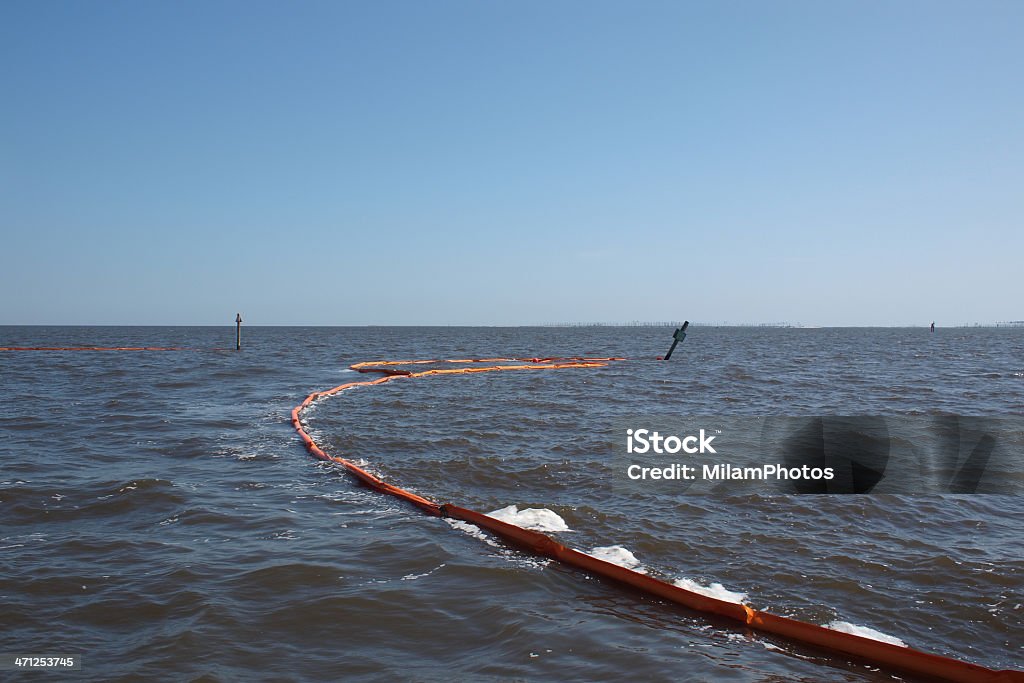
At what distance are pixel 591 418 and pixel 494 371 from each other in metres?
16.6

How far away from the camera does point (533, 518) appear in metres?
8.61

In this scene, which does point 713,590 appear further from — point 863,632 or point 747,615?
point 863,632

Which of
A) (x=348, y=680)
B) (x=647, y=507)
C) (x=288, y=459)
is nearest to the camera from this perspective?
(x=348, y=680)

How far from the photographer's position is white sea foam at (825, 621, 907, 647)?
5363 mm

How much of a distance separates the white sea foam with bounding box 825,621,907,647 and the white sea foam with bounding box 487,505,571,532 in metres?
3.37

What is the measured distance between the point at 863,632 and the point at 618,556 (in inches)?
98.4

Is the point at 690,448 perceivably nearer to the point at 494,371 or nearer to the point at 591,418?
the point at 591,418

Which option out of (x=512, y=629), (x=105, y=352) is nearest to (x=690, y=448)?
(x=512, y=629)

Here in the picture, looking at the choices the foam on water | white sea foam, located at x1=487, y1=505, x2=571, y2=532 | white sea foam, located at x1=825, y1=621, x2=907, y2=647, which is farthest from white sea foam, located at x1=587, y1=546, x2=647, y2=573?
white sea foam, located at x1=825, y1=621, x2=907, y2=647

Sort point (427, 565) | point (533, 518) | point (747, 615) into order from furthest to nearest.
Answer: point (533, 518) < point (427, 565) < point (747, 615)

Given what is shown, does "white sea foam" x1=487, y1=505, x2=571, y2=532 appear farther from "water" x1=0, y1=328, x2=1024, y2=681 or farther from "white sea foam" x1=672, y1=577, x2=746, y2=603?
"white sea foam" x1=672, y1=577, x2=746, y2=603

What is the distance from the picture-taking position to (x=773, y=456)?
1259 centimetres

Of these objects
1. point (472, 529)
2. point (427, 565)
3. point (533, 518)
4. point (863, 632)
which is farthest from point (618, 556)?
point (863, 632)

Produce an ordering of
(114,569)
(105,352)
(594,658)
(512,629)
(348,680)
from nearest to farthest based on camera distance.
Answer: (348,680), (594,658), (512,629), (114,569), (105,352)
